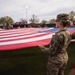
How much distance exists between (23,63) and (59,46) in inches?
84.6

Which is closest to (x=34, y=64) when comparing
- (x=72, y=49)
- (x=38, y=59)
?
(x=38, y=59)

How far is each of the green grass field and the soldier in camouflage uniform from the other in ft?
5.82

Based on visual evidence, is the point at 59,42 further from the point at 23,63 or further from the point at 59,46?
the point at 23,63

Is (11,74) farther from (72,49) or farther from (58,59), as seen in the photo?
(72,49)

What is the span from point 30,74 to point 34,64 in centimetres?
31

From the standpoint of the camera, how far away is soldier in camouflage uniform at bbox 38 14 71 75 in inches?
101

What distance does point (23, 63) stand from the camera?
15.2 ft

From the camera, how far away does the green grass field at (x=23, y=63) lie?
171 inches

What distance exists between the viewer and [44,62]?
4.93 metres

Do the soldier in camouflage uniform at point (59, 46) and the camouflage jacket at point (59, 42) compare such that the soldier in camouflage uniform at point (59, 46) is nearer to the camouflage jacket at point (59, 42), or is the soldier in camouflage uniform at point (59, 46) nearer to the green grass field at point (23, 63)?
the camouflage jacket at point (59, 42)

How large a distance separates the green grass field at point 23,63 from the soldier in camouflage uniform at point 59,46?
1.77 metres

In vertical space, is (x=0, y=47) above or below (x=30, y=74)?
above

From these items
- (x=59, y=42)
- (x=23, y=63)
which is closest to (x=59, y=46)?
(x=59, y=42)

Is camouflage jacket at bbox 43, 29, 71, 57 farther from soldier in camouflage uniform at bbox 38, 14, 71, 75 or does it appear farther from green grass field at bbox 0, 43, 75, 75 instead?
green grass field at bbox 0, 43, 75, 75
